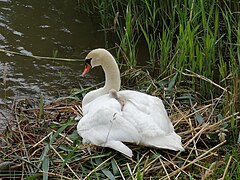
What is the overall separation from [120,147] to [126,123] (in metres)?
0.19

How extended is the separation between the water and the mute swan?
4.14 ft

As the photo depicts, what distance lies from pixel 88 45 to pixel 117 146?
123 inches

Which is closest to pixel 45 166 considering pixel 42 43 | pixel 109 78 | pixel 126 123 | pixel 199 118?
pixel 126 123

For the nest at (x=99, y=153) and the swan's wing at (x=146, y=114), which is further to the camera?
the swan's wing at (x=146, y=114)

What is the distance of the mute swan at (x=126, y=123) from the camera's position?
3994 mm

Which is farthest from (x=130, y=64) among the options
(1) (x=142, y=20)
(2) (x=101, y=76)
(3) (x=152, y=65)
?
(1) (x=142, y=20)

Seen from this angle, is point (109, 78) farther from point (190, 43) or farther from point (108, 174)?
point (108, 174)

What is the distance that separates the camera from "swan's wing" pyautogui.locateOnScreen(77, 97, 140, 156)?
3975 mm

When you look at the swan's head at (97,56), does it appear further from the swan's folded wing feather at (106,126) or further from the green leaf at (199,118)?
the green leaf at (199,118)

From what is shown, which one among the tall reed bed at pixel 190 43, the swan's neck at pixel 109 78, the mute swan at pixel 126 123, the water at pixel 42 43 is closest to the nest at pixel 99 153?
the mute swan at pixel 126 123

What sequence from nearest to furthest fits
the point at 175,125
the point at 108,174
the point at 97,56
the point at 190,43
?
the point at 108,174, the point at 175,125, the point at 97,56, the point at 190,43

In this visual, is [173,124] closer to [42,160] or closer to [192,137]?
[192,137]

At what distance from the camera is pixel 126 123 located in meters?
4.03

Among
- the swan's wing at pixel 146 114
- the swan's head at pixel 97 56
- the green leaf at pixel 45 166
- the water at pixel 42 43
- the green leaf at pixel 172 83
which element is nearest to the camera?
the green leaf at pixel 45 166
